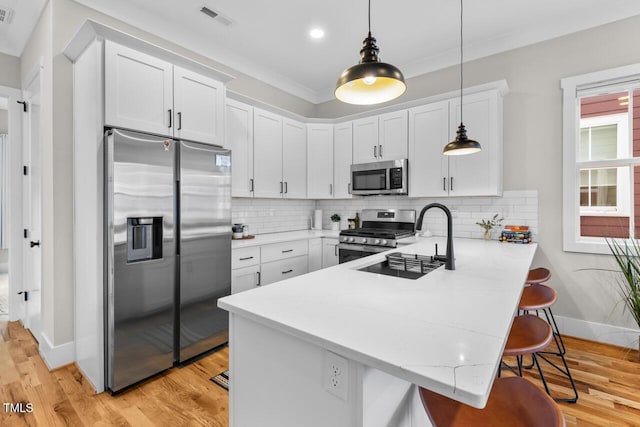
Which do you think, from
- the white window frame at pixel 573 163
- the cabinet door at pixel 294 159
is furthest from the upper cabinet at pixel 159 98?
the white window frame at pixel 573 163

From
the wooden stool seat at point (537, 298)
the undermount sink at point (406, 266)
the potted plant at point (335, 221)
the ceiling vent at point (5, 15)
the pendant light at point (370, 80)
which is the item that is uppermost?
the ceiling vent at point (5, 15)

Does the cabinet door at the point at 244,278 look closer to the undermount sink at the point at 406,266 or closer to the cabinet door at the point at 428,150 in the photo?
the undermount sink at the point at 406,266

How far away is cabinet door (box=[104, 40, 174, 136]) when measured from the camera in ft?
7.00

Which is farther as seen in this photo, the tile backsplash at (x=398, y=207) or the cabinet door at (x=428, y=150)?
the cabinet door at (x=428, y=150)

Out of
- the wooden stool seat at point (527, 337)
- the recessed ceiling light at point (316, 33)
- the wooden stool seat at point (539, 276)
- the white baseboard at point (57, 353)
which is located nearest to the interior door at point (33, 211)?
the white baseboard at point (57, 353)

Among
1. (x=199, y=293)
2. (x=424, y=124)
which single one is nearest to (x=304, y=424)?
(x=199, y=293)

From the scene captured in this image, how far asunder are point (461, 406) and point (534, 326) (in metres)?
1.00

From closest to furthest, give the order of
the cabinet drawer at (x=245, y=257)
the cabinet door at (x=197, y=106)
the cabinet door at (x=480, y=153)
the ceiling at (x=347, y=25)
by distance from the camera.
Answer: the cabinet door at (x=197, y=106) < the ceiling at (x=347, y=25) < the cabinet drawer at (x=245, y=257) < the cabinet door at (x=480, y=153)

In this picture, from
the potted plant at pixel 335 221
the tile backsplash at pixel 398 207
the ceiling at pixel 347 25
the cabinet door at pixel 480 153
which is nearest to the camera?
the ceiling at pixel 347 25

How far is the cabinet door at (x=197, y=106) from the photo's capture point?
252 cm

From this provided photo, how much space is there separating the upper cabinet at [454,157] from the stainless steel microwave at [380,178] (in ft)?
0.35

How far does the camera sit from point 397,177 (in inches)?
144

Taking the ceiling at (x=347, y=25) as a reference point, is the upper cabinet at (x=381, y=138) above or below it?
below

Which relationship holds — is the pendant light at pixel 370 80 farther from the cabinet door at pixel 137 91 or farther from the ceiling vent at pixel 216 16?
the ceiling vent at pixel 216 16
